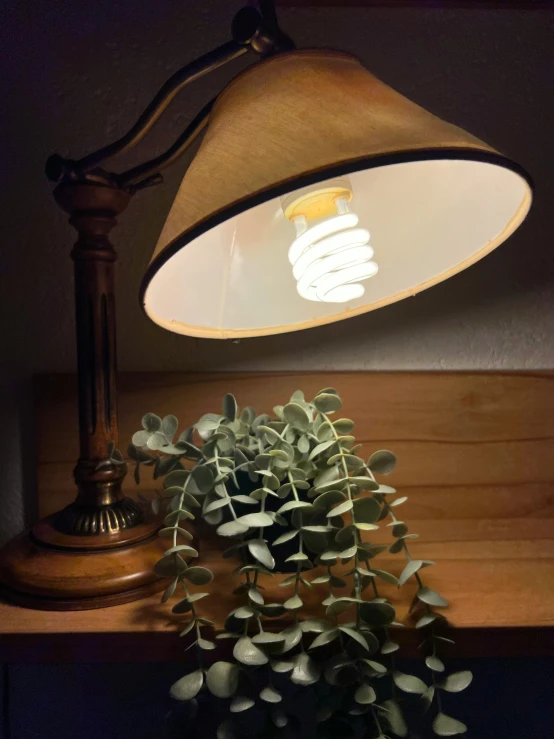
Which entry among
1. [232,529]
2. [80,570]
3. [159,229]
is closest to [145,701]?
[80,570]

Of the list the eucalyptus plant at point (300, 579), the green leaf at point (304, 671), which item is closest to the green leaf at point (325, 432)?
the eucalyptus plant at point (300, 579)

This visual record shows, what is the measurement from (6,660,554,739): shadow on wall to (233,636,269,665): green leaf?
1.16 ft

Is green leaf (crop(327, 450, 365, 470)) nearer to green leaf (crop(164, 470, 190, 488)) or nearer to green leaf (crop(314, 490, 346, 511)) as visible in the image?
green leaf (crop(314, 490, 346, 511))

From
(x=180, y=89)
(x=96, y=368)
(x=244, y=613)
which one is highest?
(x=180, y=89)

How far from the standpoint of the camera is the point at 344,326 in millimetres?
827

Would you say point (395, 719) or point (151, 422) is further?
point (151, 422)

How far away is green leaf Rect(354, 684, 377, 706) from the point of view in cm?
46

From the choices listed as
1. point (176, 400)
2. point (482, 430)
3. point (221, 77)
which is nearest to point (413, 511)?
point (482, 430)

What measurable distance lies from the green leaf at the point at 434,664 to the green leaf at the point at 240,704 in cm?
16

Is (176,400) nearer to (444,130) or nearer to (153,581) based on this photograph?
(153,581)

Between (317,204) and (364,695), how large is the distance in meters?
0.46

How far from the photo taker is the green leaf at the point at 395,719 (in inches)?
19.0

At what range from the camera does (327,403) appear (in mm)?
612

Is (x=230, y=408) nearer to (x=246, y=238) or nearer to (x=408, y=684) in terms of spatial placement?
(x=246, y=238)
